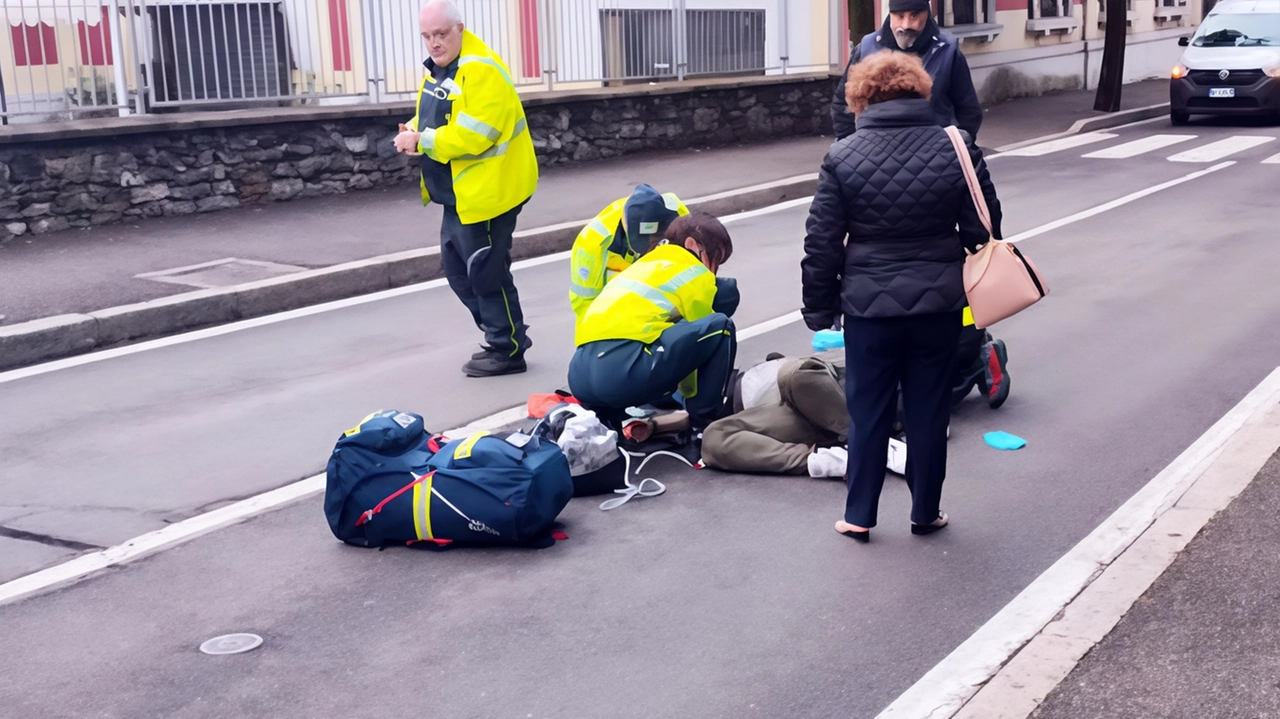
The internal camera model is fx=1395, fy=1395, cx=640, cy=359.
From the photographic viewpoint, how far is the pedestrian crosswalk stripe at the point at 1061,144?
1844 cm

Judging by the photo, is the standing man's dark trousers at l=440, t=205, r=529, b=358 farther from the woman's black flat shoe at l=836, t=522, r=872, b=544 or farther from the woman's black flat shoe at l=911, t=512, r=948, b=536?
the woman's black flat shoe at l=911, t=512, r=948, b=536

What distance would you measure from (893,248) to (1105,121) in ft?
61.5

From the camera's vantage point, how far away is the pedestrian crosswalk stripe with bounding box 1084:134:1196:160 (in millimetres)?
17812

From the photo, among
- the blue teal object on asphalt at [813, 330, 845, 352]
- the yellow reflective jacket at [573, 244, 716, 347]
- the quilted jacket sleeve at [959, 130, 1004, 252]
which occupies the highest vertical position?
the quilted jacket sleeve at [959, 130, 1004, 252]

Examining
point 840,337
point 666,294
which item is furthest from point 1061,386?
point 666,294

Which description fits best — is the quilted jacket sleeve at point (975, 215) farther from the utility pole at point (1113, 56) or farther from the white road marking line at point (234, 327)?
the utility pole at point (1113, 56)

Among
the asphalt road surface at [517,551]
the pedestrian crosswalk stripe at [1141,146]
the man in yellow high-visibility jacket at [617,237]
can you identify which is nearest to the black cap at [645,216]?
the man in yellow high-visibility jacket at [617,237]

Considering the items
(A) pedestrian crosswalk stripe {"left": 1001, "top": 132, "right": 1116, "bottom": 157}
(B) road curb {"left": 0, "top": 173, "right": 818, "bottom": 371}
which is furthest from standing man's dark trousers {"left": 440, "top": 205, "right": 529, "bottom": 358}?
(A) pedestrian crosswalk stripe {"left": 1001, "top": 132, "right": 1116, "bottom": 157}

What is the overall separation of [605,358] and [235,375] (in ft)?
9.27

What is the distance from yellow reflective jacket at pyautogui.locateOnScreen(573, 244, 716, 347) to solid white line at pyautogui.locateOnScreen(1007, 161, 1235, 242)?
6188 mm

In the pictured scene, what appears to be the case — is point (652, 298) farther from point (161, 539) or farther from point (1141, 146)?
point (1141, 146)

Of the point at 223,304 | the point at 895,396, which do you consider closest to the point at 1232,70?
the point at 223,304

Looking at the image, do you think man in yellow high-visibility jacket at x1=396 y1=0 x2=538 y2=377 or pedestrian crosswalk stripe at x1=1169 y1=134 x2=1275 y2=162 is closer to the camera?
man in yellow high-visibility jacket at x1=396 y1=0 x2=538 y2=377

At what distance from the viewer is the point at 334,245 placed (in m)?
11.2
